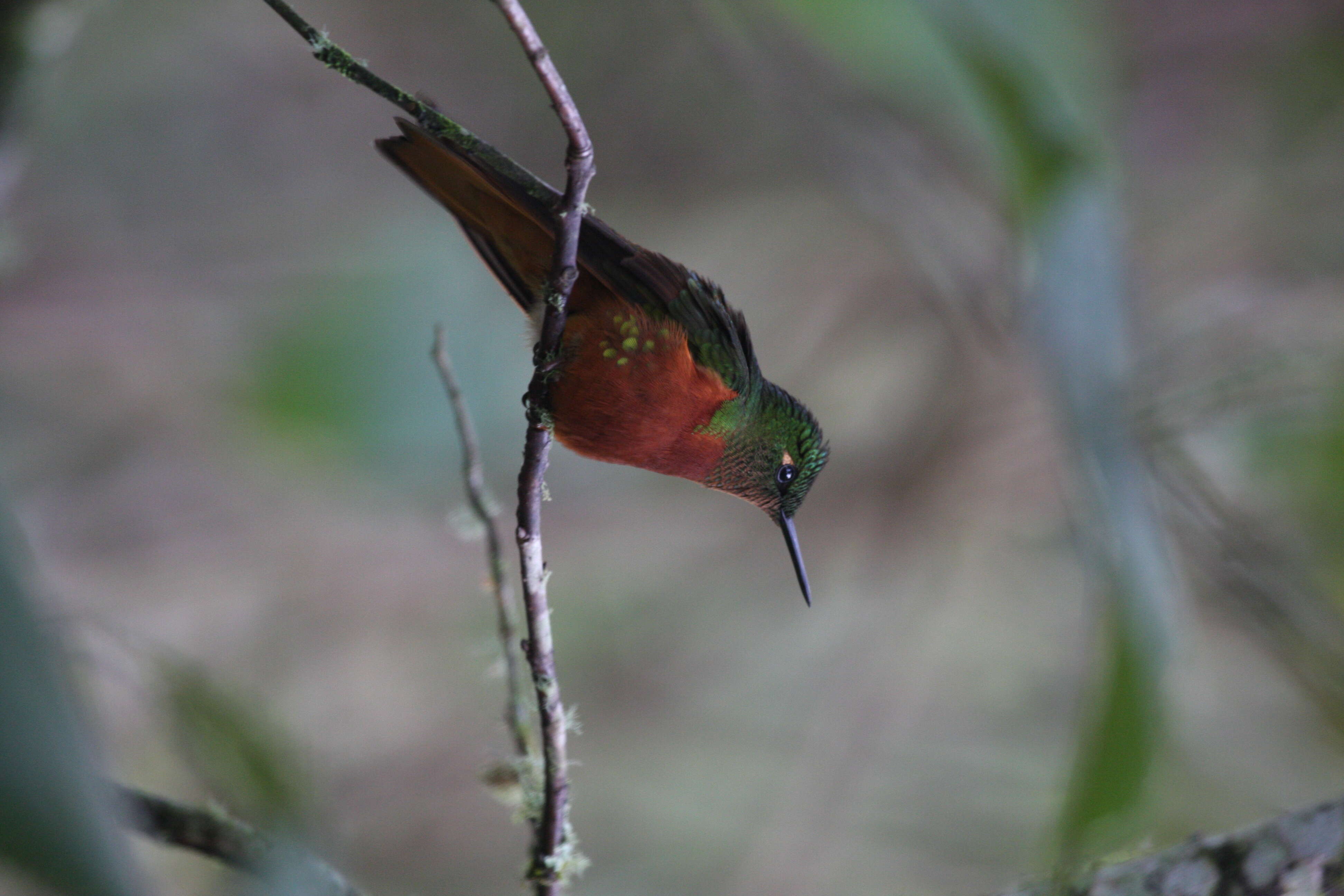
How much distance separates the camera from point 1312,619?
1.56 meters

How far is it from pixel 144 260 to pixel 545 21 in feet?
6.66

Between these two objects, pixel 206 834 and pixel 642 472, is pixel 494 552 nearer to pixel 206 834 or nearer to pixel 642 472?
pixel 206 834

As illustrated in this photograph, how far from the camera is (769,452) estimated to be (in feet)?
5.14

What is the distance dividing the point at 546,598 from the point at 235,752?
31 centimetres

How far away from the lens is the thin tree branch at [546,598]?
958 mm

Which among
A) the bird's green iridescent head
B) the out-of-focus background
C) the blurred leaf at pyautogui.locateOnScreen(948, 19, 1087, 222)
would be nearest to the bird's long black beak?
the bird's green iridescent head

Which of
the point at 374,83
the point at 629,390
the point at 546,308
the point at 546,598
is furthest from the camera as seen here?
the point at 629,390

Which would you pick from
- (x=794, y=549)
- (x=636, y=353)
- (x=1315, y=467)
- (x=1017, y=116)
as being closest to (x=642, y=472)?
(x=1315, y=467)

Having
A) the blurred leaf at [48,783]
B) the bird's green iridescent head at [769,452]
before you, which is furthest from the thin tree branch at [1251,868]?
the blurred leaf at [48,783]

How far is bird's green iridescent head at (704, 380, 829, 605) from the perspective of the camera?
1.55 metres

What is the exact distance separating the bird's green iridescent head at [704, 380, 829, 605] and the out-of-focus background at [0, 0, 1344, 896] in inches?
54.2

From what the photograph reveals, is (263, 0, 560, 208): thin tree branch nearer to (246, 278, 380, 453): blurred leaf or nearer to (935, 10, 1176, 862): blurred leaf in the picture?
(935, 10, 1176, 862): blurred leaf

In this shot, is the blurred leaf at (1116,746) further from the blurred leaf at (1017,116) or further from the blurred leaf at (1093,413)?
the blurred leaf at (1017,116)

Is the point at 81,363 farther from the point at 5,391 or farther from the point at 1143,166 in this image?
the point at 1143,166
